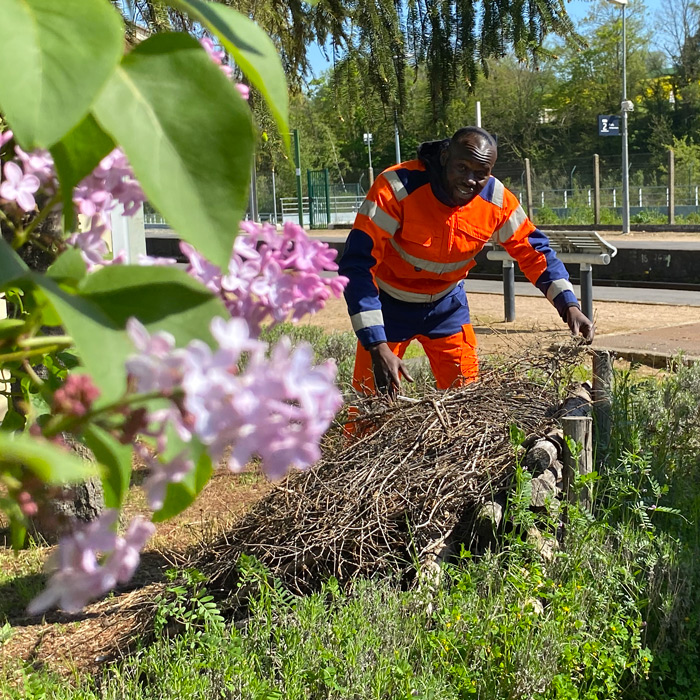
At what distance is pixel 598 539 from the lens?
345 cm

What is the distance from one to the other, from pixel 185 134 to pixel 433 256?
470 centimetres

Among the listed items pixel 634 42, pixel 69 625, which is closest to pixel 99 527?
pixel 69 625

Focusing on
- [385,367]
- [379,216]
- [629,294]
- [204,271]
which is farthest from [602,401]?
[629,294]

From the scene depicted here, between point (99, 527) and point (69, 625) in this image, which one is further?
point (69, 625)

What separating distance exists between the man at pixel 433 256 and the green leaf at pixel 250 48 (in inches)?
156

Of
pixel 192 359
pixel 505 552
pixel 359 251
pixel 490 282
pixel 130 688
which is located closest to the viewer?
pixel 192 359

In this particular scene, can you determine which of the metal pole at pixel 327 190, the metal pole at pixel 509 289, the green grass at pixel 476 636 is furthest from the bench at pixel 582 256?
the metal pole at pixel 327 190

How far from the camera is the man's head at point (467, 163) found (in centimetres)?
487

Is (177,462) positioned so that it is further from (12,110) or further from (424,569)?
(424,569)

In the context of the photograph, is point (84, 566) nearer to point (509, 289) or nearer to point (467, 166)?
point (467, 166)

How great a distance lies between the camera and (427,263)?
5.20 metres

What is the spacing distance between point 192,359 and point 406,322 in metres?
5.05

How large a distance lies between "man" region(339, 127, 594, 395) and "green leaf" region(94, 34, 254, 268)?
403 centimetres

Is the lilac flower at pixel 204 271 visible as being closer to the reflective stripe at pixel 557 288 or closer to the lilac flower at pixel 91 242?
the lilac flower at pixel 91 242
